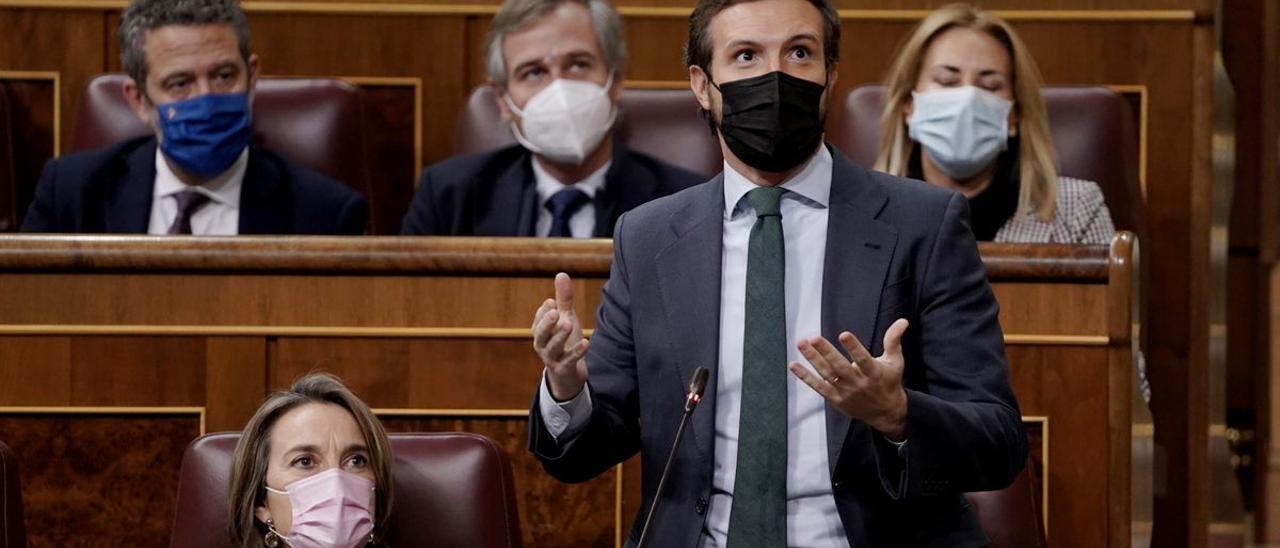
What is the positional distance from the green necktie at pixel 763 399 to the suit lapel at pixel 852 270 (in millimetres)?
28

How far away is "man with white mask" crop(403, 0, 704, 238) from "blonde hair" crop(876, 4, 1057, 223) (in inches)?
8.2

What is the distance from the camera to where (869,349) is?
40.8 inches

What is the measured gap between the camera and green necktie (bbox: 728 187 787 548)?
1024mm

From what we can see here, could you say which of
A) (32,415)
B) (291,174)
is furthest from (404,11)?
(32,415)

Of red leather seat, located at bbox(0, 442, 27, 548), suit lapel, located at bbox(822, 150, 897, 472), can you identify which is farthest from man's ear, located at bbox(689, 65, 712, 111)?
red leather seat, located at bbox(0, 442, 27, 548)

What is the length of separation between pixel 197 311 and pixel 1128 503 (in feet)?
2.45

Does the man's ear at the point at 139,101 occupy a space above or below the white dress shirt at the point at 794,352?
above

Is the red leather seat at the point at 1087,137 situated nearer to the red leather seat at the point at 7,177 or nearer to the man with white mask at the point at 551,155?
the man with white mask at the point at 551,155

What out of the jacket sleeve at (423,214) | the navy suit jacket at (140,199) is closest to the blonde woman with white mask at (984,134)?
the jacket sleeve at (423,214)

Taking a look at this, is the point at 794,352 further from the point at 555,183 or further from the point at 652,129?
the point at 652,129

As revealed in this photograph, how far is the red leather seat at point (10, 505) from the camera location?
118 centimetres

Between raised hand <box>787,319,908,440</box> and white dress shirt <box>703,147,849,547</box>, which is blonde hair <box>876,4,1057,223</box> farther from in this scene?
raised hand <box>787,319,908,440</box>

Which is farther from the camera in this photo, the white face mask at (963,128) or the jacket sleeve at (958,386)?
the white face mask at (963,128)

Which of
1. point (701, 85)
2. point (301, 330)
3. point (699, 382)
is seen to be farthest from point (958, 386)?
point (301, 330)
